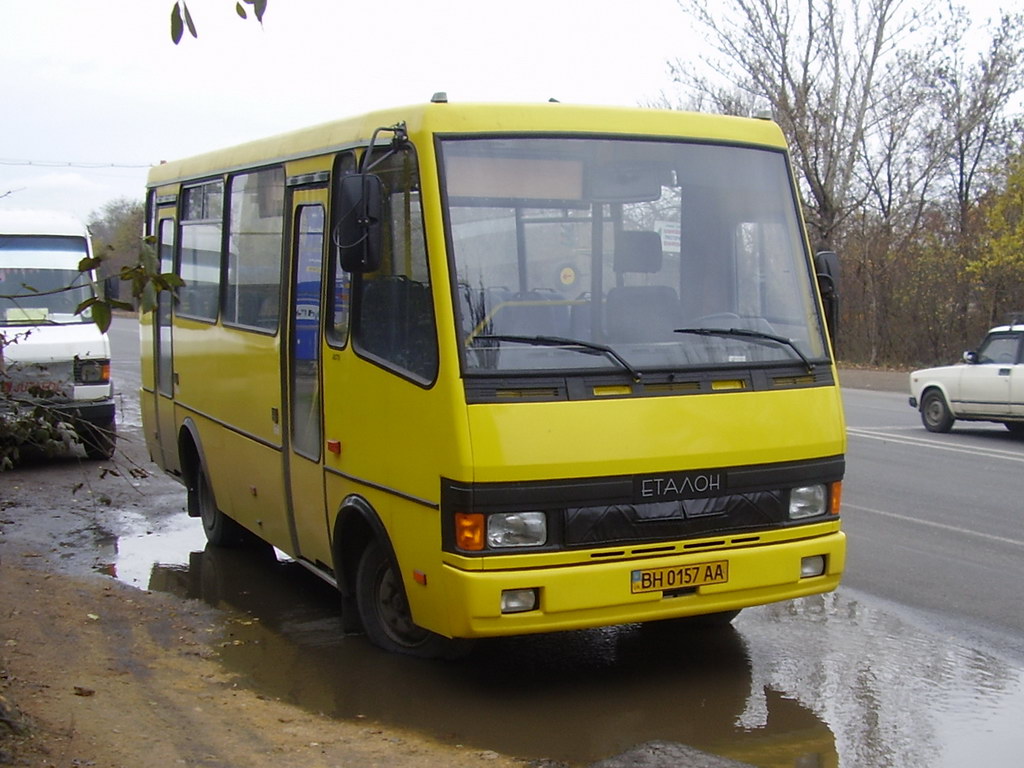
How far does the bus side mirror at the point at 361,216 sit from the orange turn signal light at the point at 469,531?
133 centimetres

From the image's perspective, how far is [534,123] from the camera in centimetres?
620

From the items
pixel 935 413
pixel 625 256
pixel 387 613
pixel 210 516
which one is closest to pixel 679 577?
pixel 625 256

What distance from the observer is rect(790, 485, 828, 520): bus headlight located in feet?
20.5

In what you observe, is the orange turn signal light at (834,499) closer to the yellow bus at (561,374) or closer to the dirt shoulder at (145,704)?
the yellow bus at (561,374)

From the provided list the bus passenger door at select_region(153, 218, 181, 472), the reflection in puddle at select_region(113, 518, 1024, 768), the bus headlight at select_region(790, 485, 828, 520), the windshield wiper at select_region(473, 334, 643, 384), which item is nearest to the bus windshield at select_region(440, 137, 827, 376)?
the windshield wiper at select_region(473, 334, 643, 384)

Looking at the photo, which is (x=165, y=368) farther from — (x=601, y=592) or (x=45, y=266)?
(x=601, y=592)

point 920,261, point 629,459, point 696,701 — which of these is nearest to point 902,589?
point 696,701

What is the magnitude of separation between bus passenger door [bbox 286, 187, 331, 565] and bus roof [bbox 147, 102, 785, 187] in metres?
0.39

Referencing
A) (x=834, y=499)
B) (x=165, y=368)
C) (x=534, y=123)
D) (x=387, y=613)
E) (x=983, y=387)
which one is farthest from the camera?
(x=983, y=387)

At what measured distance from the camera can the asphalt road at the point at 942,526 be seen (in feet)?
26.2

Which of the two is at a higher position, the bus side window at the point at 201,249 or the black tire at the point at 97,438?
the bus side window at the point at 201,249

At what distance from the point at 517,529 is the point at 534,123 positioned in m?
1.95

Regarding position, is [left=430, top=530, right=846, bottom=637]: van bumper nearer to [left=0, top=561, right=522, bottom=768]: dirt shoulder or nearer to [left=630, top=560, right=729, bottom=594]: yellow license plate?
[left=630, top=560, right=729, bottom=594]: yellow license plate

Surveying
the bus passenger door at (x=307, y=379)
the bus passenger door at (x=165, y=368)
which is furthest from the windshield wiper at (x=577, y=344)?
the bus passenger door at (x=165, y=368)
